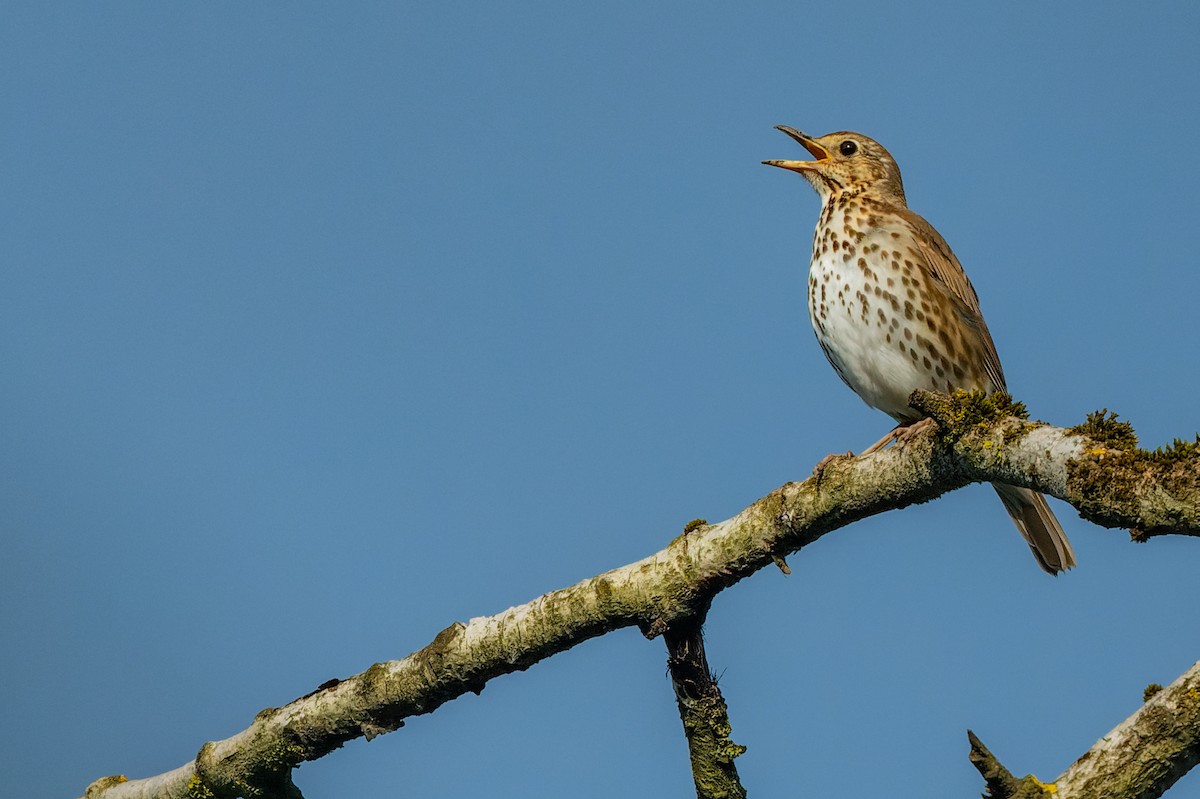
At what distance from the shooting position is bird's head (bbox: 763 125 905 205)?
8.30 meters

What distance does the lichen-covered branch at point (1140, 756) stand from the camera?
3.31 m

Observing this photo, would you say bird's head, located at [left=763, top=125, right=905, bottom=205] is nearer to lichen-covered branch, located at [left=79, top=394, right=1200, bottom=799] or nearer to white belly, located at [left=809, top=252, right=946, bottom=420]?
white belly, located at [left=809, top=252, right=946, bottom=420]

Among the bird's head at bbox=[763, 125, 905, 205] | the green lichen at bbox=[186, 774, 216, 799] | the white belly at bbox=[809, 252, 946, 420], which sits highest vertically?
the bird's head at bbox=[763, 125, 905, 205]

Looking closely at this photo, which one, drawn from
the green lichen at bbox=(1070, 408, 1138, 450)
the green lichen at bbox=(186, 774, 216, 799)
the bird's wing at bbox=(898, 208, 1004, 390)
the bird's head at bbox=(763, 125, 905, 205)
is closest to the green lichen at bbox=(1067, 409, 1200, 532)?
the green lichen at bbox=(1070, 408, 1138, 450)

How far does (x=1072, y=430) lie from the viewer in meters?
3.70

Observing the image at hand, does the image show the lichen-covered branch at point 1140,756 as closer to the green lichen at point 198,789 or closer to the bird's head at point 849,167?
the green lichen at point 198,789

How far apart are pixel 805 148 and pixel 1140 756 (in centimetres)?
611

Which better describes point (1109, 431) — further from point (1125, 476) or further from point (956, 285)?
point (956, 285)

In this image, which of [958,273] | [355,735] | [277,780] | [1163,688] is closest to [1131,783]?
[1163,688]

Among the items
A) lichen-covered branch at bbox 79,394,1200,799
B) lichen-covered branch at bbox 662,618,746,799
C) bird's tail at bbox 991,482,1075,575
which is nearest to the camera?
lichen-covered branch at bbox 79,394,1200,799

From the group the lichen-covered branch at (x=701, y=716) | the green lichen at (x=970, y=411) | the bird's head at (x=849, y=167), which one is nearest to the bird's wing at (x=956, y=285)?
the bird's head at (x=849, y=167)

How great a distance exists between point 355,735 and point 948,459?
7.99 ft

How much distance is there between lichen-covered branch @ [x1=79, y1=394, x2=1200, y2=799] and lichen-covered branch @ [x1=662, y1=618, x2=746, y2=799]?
0.14m

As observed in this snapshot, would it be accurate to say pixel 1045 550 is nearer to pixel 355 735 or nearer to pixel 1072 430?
pixel 1072 430
